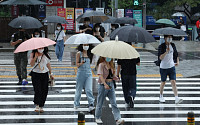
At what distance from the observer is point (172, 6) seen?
36375 millimetres

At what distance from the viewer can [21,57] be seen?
45.4 feet

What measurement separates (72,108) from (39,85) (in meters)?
1.23

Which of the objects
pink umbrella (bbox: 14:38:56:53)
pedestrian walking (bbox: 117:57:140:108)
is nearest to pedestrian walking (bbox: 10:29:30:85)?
pink umbrella (bbox: 14:38:56:53)

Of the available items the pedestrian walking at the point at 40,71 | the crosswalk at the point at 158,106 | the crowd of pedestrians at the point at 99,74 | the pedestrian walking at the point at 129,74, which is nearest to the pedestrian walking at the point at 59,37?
the crosswalk at the point at 158,106

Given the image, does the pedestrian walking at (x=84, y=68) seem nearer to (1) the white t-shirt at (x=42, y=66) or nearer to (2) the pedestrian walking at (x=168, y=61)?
(1) the white t-shirt at (x=42, y=66)

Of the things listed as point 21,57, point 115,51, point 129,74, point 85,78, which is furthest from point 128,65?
point 21,57

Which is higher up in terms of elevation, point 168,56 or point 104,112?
point 168,56

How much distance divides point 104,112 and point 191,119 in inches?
164

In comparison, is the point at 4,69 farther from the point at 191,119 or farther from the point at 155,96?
the point at 191,119

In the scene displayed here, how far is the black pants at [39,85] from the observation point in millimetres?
10312

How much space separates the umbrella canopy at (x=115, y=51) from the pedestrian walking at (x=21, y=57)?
5.40 meters

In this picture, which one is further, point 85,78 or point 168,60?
point 168,60

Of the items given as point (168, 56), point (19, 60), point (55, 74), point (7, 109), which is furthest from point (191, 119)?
point (55, 74)

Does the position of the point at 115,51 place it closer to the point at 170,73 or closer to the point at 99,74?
the point at 99,74
